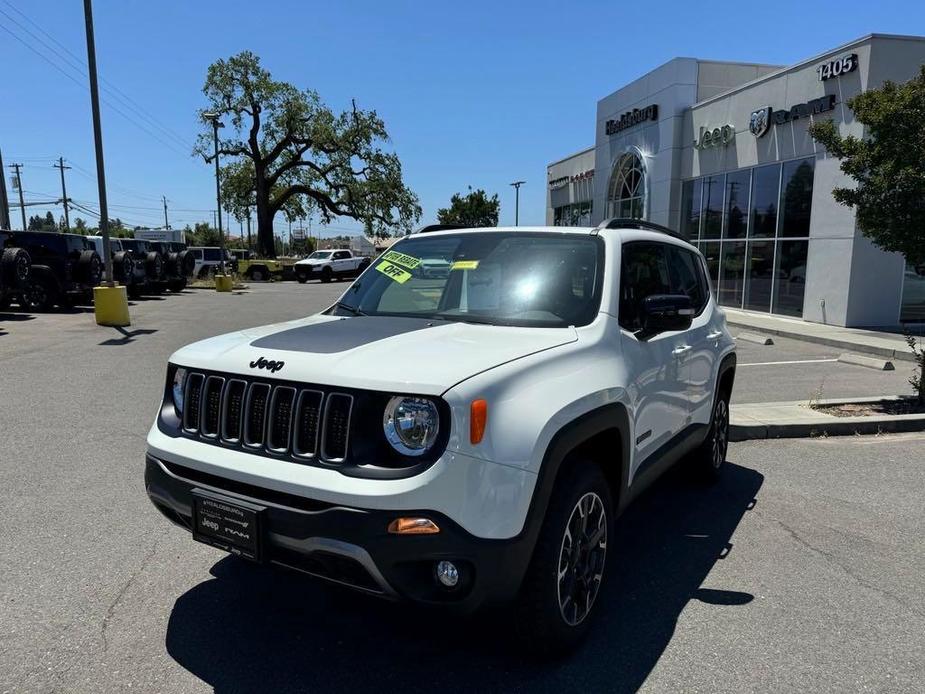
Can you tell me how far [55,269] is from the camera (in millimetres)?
17109

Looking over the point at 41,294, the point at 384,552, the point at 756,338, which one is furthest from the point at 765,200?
the point at 41,294

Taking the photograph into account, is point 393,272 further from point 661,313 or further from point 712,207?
point 712,207

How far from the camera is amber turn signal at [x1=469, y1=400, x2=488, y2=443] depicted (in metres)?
2.29

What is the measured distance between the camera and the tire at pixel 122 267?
2010cm

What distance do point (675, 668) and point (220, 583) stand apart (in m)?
2.22

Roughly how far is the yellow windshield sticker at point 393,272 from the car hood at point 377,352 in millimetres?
624

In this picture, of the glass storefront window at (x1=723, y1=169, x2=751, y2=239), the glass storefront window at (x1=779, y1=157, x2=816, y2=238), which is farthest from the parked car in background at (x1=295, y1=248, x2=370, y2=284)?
the glass storefront window at (x1=779, y1=157, x2=816, y2=238)

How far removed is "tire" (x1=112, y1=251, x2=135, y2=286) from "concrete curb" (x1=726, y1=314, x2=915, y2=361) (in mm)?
17717

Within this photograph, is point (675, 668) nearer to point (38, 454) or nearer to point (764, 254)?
point (38, 454)

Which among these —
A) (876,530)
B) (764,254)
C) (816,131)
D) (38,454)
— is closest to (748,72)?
(764,254)

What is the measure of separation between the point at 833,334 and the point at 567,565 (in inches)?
517

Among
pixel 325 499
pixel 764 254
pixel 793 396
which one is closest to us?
pixel 325 499

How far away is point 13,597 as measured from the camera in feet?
10.6

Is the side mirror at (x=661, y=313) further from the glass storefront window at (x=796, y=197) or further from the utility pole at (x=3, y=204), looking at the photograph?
the utility pole at (x=3, y=204)
